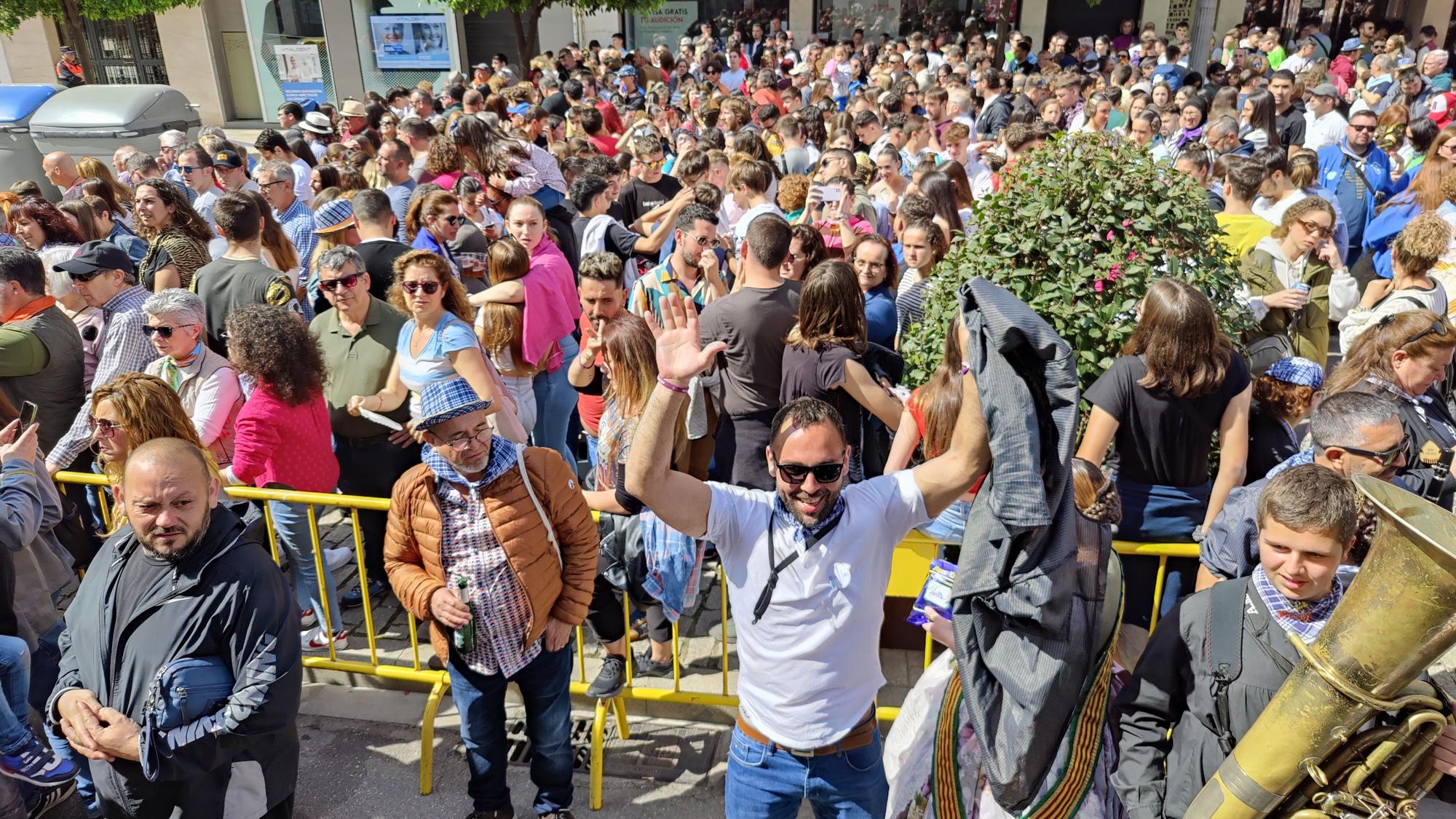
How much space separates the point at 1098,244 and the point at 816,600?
7.26 feet

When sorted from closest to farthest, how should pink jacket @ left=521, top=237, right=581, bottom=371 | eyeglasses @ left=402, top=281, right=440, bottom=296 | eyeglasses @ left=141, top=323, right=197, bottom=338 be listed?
eyeglasses @ left=141, top=323, right=197, bottom=338
eyeglasses @ left=402, top=281, right=440, bottom=296
pink jacket @ left=521, top=237, right=581, bottom=371

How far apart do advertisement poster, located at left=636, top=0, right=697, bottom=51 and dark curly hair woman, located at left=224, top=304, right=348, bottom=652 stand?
23.2m

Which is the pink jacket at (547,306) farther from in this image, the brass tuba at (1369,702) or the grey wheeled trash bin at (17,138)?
the grey wheeled trash bin at (17,138)

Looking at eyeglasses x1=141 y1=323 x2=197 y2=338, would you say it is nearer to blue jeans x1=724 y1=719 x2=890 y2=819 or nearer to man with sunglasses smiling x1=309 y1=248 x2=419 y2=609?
man with sunglasses smiling x1=309 y1=248 x2=419 y2=609

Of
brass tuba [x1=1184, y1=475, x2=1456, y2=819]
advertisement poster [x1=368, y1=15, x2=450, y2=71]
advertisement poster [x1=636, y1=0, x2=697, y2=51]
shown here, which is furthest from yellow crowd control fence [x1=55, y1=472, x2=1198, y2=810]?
advertisement poster [x1=636, y1=0, x2=697, y2=51]

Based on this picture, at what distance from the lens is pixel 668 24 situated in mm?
25891

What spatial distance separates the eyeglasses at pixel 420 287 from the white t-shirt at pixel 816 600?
2418mm

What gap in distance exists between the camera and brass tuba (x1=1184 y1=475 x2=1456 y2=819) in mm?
1917

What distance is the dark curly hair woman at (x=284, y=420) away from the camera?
426 cm

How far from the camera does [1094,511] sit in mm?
2592

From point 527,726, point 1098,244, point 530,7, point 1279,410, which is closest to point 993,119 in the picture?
point 1098,244

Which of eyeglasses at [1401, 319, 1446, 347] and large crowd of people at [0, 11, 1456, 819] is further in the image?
eyeglasses at [1401, 319, 1446, 347]

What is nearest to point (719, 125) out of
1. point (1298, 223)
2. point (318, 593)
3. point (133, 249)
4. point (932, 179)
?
point (932, 179)

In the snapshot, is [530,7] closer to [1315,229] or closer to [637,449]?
[1315,229]
